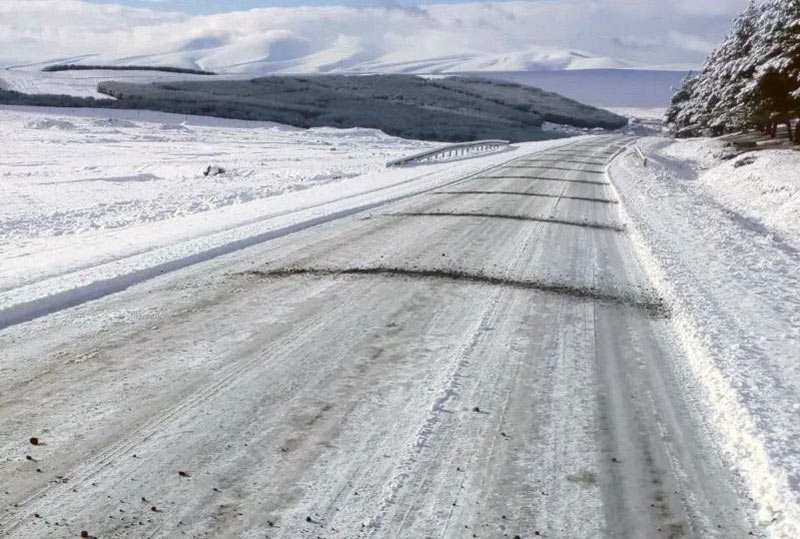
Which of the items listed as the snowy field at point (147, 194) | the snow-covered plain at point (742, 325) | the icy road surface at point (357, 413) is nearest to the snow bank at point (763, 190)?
the snow-covered plain at point (742, 325)

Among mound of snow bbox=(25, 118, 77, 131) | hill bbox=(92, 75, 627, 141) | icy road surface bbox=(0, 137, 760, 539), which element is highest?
hill bbox=(92, 75, 627, 141)

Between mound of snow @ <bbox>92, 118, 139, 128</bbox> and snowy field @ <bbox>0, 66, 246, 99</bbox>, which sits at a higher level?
snowy field @ <bbox>0, 66, 246, 99</bbox>

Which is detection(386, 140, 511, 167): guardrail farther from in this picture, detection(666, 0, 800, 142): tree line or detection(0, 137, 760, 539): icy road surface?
detection(0, 137, 760, 539): icy road surface

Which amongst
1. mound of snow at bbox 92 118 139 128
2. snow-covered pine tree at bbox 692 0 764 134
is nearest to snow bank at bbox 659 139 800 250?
snow-covered pine tree at bbox 692 0 764 134

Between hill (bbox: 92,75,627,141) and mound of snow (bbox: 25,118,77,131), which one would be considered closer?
mound of snow (bbox: 25,118,77,131)

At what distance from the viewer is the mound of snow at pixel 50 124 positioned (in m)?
64.8

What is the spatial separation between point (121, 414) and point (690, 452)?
3447 millimetres

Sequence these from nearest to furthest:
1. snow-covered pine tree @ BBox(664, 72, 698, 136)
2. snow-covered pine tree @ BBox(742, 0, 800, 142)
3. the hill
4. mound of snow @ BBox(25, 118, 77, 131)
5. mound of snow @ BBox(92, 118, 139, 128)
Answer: snow-covered pine tree @ BBox(742, 0, 800, 142), mound of snow @ BBox(25, 118, 77, 131), mound of snow @ BBox(92, 118, 139, 128), snow-covered pine tree @ BBox(664, 72, 698, 136), the hill

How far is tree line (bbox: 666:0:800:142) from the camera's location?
34.5 meters

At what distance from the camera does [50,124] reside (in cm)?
6588

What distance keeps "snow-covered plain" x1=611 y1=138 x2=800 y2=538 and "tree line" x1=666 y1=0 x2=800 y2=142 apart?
1807 centimetres

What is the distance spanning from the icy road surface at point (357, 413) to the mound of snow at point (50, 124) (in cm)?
6225

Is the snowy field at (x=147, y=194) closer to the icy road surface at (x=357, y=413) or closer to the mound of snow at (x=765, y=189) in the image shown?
the icy road surface at (x=357, y=413)

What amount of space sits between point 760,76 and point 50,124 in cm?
5448
